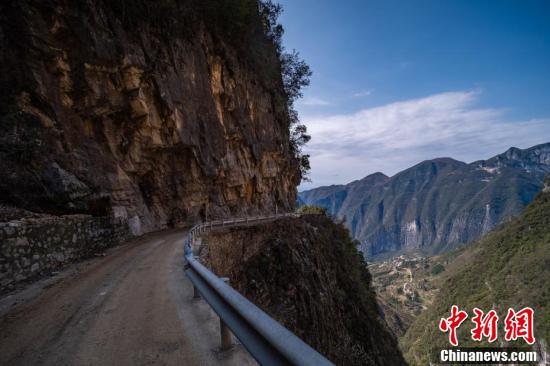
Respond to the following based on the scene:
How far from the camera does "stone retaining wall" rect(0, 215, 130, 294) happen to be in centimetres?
597

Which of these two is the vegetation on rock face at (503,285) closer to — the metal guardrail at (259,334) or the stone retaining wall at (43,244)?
the stone retaining wall at (43,244)

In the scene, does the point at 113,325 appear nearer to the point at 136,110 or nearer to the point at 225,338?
the point at 225,338

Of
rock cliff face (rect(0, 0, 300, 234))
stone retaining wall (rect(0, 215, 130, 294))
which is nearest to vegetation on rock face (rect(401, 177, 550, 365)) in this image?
rock cliff face (rect(0, 0, 300, 234))

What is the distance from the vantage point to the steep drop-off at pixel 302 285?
11.2 metres

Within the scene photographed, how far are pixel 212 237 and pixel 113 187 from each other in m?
6.28

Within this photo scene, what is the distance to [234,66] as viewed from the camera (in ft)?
87.0

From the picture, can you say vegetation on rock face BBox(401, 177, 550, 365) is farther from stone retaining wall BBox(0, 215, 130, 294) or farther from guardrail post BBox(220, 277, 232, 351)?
guardrail post BBox(220, 277, 232, 351)

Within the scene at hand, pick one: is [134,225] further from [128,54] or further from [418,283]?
[418,283]

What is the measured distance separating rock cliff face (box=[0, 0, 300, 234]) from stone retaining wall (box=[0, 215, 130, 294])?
1.81 metres

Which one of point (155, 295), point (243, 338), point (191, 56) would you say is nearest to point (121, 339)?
point (155, 295)

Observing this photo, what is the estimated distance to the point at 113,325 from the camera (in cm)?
386

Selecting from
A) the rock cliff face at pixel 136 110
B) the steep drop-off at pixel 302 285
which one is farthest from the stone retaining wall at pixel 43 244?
the steep drop-off at pixel 302 285

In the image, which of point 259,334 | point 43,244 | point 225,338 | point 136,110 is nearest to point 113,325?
point 225,338

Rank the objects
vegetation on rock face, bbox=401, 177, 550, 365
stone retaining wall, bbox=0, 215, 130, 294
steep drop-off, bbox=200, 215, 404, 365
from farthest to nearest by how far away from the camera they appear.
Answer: vegetation on rock face, bbox=401, 177, 550, 365
steep drop-off, bbox=200, 215, 404, 365
stone retaining wall, bbox=0, 215, 130, 294
